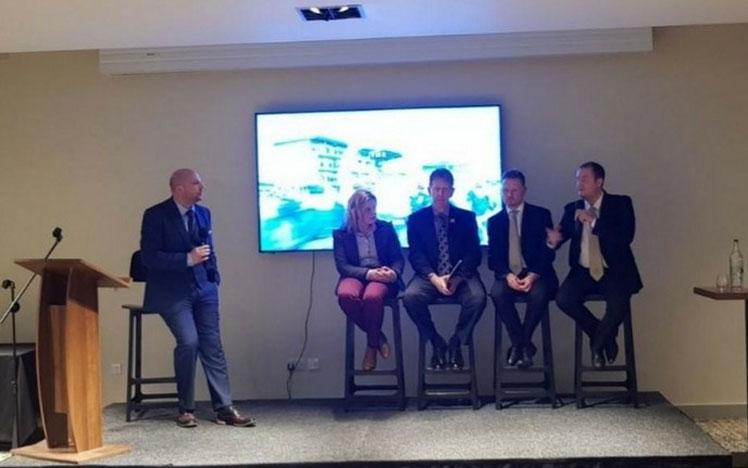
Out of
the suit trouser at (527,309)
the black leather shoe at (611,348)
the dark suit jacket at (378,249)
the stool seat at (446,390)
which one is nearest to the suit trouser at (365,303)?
the dark suit jacket at (378,249)

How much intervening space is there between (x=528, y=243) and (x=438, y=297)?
2.07ft

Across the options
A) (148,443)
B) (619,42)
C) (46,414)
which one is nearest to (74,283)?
(46,414)

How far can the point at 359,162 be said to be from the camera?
A: 5.29 meters

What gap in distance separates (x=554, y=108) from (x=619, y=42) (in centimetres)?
57

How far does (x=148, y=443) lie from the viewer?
164 inches

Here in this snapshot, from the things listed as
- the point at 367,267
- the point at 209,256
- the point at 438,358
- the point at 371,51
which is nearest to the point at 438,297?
the point at 438,358

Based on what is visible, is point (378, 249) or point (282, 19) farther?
point (378, 249)

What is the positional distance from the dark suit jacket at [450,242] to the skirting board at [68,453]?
196 centimetres

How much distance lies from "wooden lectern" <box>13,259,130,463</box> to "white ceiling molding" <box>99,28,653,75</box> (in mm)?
2031

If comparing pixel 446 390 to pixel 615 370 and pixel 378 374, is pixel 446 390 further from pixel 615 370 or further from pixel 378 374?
pixel 615 370

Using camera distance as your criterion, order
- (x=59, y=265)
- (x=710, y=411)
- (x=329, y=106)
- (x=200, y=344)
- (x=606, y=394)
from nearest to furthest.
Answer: (x=59, y=265) < (x=200, y=344) < (x=606, y=394) < (x=710, y=411) < (x=329, y=106)

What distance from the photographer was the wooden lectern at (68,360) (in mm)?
3756

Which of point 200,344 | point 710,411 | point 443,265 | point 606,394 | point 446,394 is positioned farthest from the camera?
point 710,411

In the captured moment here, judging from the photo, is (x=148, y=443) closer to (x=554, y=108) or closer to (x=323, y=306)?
(x=323, y=306)
